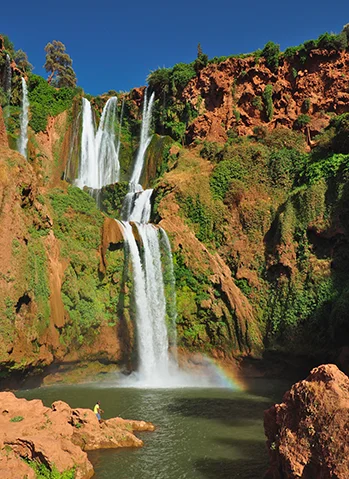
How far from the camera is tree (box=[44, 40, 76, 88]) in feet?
193

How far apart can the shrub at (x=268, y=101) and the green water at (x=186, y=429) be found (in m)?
23.8

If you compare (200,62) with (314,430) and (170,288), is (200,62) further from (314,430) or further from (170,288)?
(314,430)

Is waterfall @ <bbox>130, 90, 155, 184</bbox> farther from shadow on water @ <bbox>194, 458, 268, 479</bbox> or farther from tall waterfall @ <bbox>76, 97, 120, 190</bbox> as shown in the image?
shadow on water @ <bbox>194, 458, 268, 479</bbox>

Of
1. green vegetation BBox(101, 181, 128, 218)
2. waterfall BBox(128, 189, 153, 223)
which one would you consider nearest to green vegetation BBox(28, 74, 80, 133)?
green vegetation BBox(101, 181, 128, 218)

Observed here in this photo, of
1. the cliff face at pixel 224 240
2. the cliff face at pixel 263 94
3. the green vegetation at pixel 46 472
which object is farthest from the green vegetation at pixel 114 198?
the green vegetation at pixel 46 472

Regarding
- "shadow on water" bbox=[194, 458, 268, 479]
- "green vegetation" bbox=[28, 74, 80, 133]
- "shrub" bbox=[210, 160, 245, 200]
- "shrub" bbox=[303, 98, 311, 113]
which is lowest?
"shadow on water" bbox=[194, 458, 268, 479]

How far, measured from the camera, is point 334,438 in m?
7.33

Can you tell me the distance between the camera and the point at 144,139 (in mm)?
42688

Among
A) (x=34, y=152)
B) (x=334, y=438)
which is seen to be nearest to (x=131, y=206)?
(x=34, y=152)

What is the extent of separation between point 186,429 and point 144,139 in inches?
1326

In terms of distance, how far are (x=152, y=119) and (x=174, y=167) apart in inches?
428

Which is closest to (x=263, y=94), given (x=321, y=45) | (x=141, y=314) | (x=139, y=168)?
(x=321, y=45)

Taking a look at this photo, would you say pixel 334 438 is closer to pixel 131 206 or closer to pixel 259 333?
pixel 259 333

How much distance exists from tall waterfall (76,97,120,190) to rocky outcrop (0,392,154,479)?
28.1m
